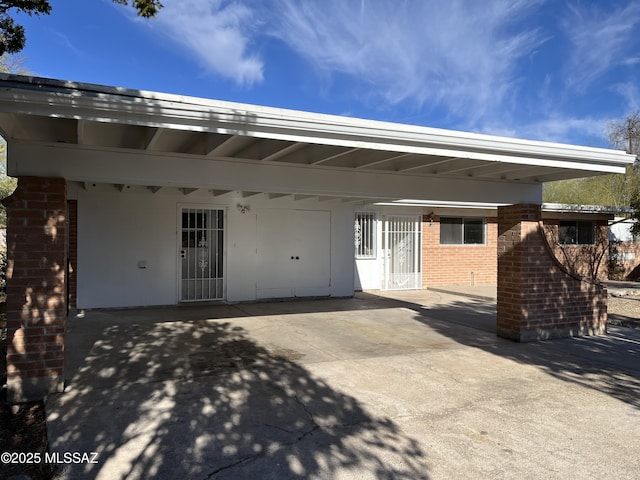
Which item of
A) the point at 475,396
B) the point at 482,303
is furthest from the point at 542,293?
the point at 482,303

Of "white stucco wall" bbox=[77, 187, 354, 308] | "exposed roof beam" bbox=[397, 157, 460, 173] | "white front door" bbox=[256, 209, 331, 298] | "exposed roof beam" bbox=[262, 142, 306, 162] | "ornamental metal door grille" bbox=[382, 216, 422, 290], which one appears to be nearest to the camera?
"exposed roof beam" bbox=[262, 142, 306, 162]

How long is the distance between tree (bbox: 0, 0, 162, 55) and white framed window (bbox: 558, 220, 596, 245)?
15650 mm

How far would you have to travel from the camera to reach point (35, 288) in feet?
14.5

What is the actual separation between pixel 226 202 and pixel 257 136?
656 centimetres

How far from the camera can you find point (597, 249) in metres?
17.3

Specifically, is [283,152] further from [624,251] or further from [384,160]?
[624,251]

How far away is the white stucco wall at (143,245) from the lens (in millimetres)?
9461

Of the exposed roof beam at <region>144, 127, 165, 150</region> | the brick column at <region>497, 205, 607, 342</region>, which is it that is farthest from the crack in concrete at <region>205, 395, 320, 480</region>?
the brick column at <region>497, 205, 607, 342</region>

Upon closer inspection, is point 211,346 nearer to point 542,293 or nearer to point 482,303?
point 542,293

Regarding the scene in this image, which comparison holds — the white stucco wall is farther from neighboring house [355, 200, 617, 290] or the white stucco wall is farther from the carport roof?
the carport roof

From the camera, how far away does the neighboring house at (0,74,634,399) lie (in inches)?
168

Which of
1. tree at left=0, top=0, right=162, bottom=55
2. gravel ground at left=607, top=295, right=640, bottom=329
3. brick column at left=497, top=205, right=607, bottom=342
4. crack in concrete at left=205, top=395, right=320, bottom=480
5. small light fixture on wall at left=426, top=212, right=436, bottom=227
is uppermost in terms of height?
tree at left=0, top=0, right=162, bottom=55

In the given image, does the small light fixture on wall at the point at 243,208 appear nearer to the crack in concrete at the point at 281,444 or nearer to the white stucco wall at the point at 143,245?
the white stucco wall at the point at 143,245

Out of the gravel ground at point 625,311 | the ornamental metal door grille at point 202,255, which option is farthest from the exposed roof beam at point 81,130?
the gravel ground at point 625,311
